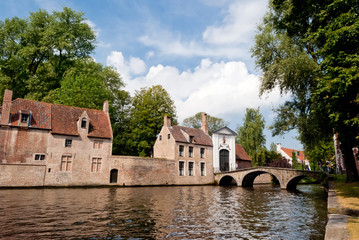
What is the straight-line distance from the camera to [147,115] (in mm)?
41406

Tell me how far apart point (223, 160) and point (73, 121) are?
25.1 meters

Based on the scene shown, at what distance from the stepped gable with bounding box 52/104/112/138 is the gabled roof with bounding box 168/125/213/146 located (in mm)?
10710

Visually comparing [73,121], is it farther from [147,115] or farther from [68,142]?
[147,115]

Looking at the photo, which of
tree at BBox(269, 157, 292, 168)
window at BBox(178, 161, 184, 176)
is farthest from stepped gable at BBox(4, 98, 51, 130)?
tree at BBox(269, 157, 292, 168)

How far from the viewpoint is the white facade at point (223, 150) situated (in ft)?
141

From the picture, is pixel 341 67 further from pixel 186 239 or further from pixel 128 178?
pixel 128 178

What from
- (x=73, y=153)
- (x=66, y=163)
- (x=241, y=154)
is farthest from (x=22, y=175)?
(x=241, y=154)

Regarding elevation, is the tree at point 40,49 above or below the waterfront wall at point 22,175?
above

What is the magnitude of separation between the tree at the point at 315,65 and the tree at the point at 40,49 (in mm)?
28069

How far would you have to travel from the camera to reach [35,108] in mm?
29000

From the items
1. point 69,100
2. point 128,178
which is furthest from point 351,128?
point 69,100

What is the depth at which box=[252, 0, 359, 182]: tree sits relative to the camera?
37.4 feet

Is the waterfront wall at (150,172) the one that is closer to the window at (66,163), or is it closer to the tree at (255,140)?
the window at (66,163)

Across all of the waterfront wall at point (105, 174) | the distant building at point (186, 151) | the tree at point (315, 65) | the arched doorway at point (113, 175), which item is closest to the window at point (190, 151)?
the distant building at point (186, 151)
